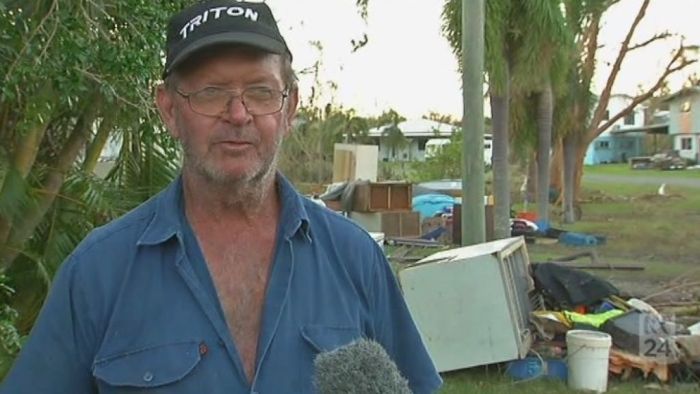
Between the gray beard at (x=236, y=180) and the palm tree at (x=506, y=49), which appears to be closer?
the gray beard at (x=236, y=180)

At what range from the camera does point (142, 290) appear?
2.01 meters

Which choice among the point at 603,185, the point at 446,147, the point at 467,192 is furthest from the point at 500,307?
the point at 603,185

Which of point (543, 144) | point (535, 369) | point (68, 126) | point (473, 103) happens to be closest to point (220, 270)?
point (68, 126)

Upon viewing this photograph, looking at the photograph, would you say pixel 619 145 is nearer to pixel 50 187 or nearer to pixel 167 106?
pixel 50 187

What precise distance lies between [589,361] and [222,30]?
728cm

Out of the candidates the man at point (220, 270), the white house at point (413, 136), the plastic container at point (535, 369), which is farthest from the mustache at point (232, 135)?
the white house at point (413, 136)

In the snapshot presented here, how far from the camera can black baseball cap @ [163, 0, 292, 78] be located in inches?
80.7

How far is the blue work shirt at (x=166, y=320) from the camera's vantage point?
195 cm

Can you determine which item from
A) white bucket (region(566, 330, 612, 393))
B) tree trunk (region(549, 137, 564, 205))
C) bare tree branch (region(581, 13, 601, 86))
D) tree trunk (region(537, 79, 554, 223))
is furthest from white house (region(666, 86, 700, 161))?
white bucket (region(566, 330, 612, 393))

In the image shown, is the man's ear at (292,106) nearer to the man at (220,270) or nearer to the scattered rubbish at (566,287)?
the man at (220,270)

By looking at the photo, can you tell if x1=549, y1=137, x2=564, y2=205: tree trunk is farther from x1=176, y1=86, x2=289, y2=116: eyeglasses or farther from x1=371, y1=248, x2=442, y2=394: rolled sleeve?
x1=176, y1=86, x2=289, y2=116: eyeglasses

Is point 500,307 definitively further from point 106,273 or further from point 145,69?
point 106,273

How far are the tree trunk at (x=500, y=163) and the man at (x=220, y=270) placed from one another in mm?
17027

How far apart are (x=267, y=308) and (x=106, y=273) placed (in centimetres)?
35
